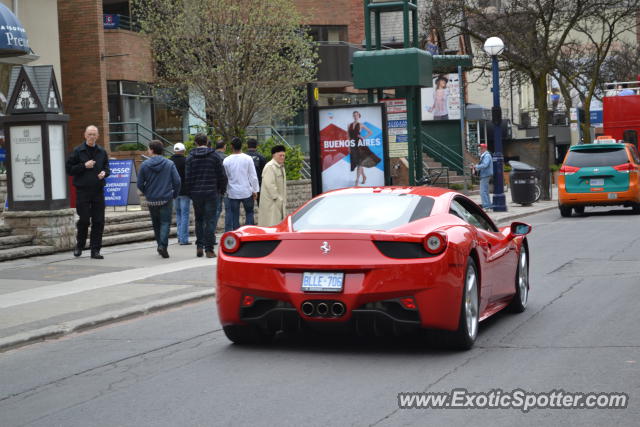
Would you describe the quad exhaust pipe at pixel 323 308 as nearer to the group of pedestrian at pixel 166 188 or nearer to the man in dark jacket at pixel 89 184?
the group of pedestrian at pixel 166 188

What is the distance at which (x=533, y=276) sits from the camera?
13.3 meters

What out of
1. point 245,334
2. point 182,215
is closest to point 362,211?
point 245,334

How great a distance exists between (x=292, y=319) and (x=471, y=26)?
31.4 metres

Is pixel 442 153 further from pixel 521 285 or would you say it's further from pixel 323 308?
pixel 323 308

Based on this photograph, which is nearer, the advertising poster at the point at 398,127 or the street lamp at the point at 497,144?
the advertising poster at the point at 398,127

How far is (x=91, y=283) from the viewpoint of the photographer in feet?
43.5

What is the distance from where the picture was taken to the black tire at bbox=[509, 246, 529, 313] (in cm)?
1005

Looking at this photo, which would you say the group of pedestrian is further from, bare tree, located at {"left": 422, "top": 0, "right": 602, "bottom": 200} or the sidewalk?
bare tree, located at {"left": 422, "top": 0, "right": 602, "bottom": 200}

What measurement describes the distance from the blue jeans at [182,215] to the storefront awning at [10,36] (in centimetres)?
395

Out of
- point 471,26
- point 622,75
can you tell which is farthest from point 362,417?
point 622,75

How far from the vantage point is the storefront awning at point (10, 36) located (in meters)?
18.4

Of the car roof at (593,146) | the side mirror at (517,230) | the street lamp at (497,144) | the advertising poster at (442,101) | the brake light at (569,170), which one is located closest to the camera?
the side mirror at (517,230)

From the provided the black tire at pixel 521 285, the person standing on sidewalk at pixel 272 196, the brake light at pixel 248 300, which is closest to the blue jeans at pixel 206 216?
the person standing on sidewalk at pixel 272 196

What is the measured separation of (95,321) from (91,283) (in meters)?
3.12
